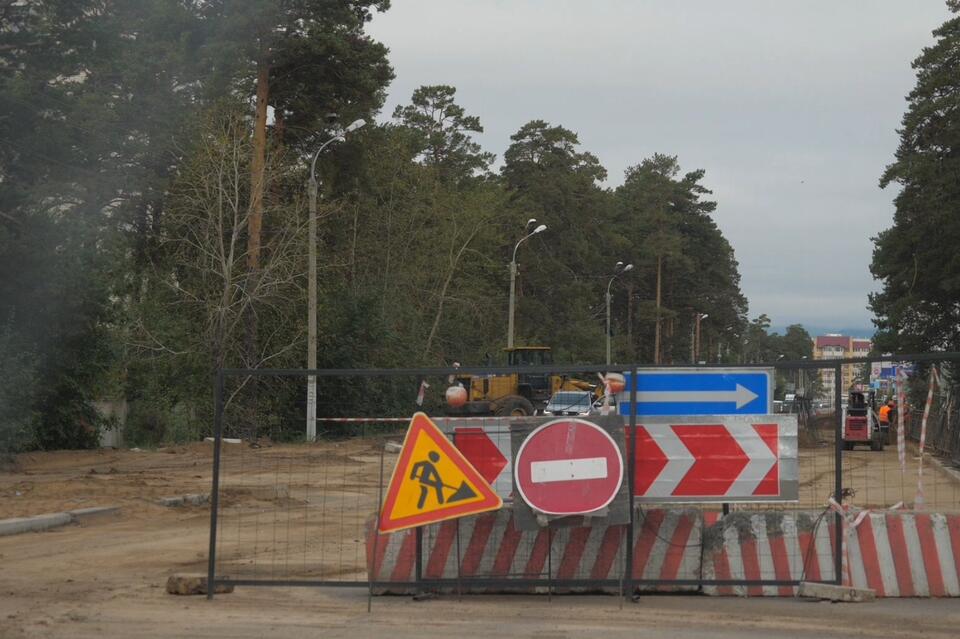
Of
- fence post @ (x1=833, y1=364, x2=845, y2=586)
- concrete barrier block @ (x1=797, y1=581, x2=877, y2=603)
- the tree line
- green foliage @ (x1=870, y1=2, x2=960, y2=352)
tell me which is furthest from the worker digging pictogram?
green foliage @ (x1=870, y1=2, x2=960, y2=352)

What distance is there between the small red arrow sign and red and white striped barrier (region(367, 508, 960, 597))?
41 cm

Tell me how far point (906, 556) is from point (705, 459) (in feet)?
6.41

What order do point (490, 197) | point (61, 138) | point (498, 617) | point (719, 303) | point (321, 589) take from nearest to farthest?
point (498, 617), point (321, 589), point (61, 138), point (490, 197), point (719, 303)

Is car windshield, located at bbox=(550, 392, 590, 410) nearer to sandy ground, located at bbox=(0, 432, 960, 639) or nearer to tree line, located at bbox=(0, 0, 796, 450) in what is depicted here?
tree line, located at bbox=(0, 0, 796, 450)

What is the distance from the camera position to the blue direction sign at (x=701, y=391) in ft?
33.8

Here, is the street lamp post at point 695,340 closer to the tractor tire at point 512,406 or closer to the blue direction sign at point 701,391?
the tractor tire at point 512,406

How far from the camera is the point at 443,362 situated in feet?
214

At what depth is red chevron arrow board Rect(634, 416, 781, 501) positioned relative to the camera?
402 inches

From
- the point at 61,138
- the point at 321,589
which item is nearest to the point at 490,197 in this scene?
the point at 61,138

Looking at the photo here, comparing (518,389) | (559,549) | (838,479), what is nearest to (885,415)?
(518,389)

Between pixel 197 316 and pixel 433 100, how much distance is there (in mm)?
47699

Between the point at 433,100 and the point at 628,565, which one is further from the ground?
the point at 433,100

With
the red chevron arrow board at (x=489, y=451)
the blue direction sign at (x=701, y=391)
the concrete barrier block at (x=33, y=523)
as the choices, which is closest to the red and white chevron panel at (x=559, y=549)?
the red chevron arrow board at (x=489, y=451)

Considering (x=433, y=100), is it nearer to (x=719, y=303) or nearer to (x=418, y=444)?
(x=719, y=303)
